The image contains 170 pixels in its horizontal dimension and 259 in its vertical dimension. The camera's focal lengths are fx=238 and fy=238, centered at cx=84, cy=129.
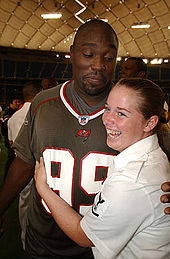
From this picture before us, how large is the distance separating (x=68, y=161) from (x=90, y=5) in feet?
58.0

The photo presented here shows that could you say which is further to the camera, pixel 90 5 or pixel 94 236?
pixel 90 5

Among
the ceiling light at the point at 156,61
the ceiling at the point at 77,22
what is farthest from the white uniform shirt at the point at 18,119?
the ceiling light at the point at 156,61

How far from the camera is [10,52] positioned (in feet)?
76.9

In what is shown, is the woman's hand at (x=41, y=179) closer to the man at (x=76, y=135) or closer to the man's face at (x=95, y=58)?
the man at (x=76, y=135)

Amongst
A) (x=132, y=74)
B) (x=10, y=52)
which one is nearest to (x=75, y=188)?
(x=132, y=74)

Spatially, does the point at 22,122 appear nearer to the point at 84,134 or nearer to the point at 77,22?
the point at 84,134

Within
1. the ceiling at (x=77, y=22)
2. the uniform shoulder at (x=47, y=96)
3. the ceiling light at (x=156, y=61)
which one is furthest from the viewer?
the ceiling light at (x=156, y=61)

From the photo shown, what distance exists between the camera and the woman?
3.37 ft

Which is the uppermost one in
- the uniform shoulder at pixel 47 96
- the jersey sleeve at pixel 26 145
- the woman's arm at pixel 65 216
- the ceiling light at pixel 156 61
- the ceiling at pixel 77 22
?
the ceiling at pixel 77 22

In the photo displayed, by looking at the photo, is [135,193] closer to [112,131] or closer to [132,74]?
[112,131]

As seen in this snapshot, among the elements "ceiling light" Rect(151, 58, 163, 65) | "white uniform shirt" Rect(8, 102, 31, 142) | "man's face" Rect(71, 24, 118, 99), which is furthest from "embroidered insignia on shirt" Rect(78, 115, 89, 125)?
"ceiling light" Rect(151, 58, 163, 65)

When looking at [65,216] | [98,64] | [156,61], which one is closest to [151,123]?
[98,64]

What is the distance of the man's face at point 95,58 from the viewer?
1.50 meters

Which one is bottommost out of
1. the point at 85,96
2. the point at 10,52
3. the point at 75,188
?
the point at 75,188
